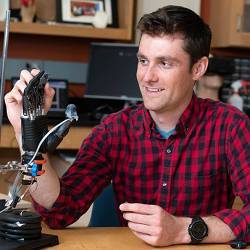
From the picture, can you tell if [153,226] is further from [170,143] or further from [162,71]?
[162,71]

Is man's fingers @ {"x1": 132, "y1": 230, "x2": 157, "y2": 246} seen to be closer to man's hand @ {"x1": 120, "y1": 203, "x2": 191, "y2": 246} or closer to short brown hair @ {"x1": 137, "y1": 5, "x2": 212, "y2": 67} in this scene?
man's hand @ {"x1": 120, "y1": 203, "x2": 191, "y2": 246}

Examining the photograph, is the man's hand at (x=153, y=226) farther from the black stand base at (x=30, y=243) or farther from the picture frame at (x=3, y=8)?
the picture frame at (x=3, y=8)

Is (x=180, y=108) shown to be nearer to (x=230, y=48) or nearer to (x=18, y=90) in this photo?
(x=18, y=90)

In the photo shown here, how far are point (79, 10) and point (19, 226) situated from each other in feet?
7.84

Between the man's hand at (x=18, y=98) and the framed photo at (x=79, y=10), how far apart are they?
209 cm

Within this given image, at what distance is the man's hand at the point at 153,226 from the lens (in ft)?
4.56

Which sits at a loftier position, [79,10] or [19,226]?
[79,10]

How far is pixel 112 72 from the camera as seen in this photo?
3494mm

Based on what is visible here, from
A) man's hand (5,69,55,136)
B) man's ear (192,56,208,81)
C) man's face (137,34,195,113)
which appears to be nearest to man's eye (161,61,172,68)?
man's face (137,34,195,113)

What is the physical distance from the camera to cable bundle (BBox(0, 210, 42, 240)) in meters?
1.32

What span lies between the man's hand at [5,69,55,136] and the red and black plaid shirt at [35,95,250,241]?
294 mm

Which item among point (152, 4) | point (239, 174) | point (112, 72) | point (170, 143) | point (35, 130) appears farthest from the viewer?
point (152, 4)

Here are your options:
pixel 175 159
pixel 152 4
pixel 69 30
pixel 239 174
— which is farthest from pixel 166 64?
pixel 152 4

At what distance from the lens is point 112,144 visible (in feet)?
5.97
